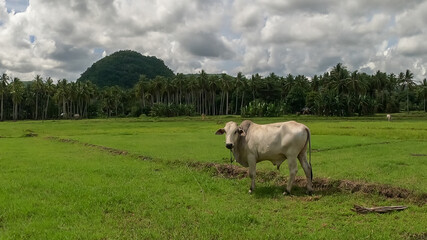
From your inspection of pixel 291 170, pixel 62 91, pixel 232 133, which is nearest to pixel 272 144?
pixel 291 170

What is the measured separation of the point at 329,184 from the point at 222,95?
284 feet

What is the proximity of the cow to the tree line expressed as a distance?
6082 centimetres

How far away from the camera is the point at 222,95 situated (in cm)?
9600

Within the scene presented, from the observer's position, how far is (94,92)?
316 ft

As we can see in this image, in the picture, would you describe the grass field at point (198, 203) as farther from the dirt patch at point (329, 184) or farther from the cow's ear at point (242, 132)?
the cow's ear at point (242, 132)

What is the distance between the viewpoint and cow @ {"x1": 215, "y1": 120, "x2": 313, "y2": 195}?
29.8 ft

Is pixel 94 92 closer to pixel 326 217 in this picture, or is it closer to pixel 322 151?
pixel 322 151

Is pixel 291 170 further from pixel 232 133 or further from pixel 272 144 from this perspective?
pixel 232 133

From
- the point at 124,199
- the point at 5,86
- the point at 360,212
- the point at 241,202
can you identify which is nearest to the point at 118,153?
the point at 124,199

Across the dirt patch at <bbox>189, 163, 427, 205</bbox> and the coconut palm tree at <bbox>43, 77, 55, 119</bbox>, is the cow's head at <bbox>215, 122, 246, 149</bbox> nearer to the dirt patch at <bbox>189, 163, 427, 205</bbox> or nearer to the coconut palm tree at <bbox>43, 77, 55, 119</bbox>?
the dirt patch at <bbox>189, 163, 427, 205</bbox>

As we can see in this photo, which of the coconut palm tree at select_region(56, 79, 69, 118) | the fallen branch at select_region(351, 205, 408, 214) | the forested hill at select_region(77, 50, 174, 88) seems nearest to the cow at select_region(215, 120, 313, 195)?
the fallen branch at select_region(351, 205, 408, 214)

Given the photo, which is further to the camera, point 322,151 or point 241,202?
point 322,151

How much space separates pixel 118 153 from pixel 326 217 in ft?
43.3

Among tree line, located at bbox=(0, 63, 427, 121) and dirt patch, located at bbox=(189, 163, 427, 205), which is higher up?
tree line, located at bbox=(0, 63, 427, 121)
